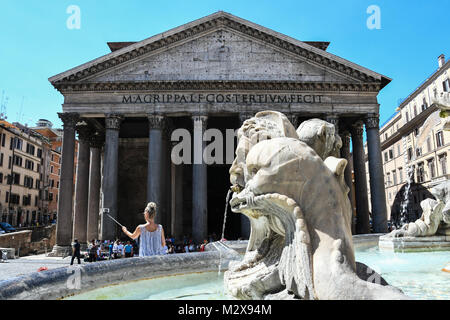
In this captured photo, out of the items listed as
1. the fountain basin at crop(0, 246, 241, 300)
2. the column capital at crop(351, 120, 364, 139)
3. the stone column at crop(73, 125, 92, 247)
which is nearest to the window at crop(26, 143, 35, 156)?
the stone column at crop(73, 125, 92, 247)

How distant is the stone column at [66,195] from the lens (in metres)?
17.5

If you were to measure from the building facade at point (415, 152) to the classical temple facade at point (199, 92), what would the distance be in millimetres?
7838

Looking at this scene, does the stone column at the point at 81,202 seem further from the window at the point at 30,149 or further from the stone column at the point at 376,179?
the window at the point at 30,149

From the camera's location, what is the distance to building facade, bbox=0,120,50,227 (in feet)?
112

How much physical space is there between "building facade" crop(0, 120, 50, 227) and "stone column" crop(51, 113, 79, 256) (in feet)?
65.0

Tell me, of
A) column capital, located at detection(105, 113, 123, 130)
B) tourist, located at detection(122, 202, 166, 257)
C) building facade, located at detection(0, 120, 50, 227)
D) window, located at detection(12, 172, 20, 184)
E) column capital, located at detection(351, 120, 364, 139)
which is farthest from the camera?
window, located at detection(12, 172, 20, 184)

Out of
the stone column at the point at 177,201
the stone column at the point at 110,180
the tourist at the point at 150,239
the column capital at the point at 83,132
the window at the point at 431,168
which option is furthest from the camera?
the window at the point at 431,168

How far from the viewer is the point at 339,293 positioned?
171 cm

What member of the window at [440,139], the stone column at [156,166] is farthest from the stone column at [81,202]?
the window at [440,139]

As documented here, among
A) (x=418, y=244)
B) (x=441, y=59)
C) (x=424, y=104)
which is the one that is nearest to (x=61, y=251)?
(x=418, y=244)

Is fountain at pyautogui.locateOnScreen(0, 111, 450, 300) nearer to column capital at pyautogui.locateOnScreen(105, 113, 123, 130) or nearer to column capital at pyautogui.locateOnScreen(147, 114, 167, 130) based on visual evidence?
column capital at pyautogui.locateOnScreen(147, 114, 167, 130)

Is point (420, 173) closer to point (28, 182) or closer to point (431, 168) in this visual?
point (431, 168)
